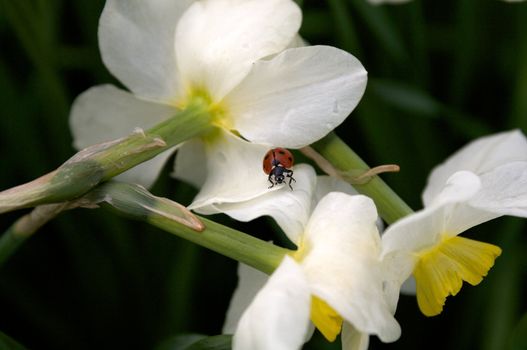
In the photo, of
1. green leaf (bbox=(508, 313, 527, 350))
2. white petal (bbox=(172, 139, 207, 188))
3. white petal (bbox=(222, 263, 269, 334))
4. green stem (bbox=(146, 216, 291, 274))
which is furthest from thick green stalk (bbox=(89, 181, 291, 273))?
green leaf (bbox=(508, 313, 527, 350))

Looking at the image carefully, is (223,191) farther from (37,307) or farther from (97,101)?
(37,307)

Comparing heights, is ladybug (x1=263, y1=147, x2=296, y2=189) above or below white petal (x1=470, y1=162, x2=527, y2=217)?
above

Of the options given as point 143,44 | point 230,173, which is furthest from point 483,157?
point 143,44

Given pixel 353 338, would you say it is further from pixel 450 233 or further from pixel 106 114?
pixel 106 114

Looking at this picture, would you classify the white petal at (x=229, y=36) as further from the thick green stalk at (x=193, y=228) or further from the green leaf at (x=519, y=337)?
the green leaf at (x=519, y=337)

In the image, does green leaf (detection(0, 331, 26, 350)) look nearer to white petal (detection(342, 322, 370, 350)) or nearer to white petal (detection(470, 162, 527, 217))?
white petal (detection(342, 322, 370, 350))

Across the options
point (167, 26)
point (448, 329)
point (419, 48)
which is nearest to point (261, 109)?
point (167, 26)

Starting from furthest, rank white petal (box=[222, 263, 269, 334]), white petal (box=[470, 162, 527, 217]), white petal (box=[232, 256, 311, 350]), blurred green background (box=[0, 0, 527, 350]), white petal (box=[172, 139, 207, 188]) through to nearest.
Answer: blurred green background (box=[0, 0, 527, 350]) < white petal (box=[172, 139, 207, 188]) < white petal (box=[222, 263, 269, 334]) < white petal (box=[470, 162, 527, 217]) < white petal (box=[232, 256, 311, 350])
